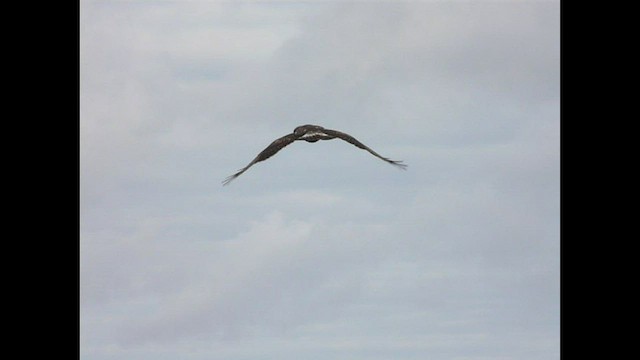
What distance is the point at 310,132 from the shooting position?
3819cm
